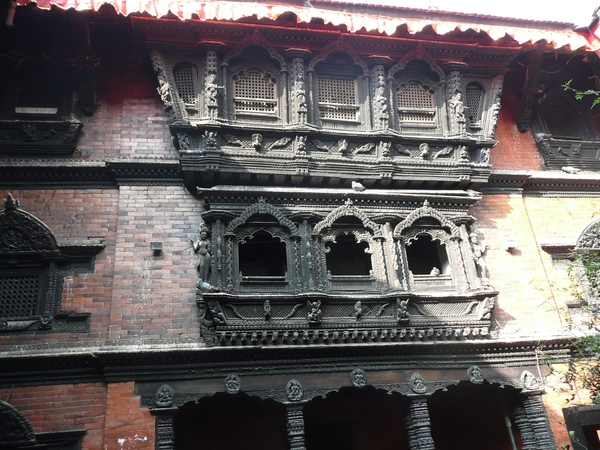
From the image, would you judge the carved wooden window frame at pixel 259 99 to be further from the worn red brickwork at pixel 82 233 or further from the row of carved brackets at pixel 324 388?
the row of carved brackets at pixel 324 388

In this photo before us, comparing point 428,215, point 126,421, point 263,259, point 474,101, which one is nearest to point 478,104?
point 474,101

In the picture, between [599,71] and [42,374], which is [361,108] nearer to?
[599,71]

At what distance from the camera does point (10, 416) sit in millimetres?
6660

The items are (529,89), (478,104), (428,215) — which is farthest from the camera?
(529,89)

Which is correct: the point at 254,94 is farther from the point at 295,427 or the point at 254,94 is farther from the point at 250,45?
the point at 295,427

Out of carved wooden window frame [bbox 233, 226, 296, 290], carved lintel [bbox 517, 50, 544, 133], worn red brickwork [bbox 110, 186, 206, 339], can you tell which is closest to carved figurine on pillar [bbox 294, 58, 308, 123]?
carved wooden window frame [bbox 233, 226, 296, 290]

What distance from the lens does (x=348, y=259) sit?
33.0ft

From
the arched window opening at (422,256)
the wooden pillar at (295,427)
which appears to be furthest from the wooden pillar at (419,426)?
the arched window opening at (422,256)

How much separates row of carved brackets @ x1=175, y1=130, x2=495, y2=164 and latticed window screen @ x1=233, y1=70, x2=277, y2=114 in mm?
543

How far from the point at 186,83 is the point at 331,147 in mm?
2498

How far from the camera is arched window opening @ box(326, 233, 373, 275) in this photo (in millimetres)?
9961

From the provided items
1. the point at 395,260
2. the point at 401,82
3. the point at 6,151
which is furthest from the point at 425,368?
the point at 6,151

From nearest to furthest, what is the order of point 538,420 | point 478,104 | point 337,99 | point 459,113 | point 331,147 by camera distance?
point 538,420 < point 331,147 < point 337,99 < point 459,113 < point 478,104

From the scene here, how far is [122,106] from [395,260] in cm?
499
